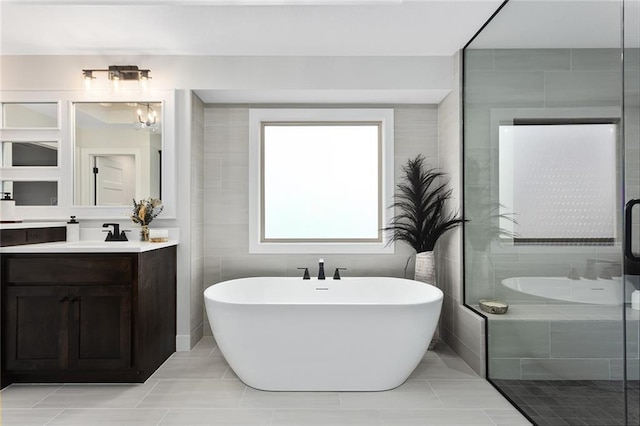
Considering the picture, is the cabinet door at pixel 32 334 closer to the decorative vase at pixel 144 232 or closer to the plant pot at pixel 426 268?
the decorative vase at pixel 144 232

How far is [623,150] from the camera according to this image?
1.47 m

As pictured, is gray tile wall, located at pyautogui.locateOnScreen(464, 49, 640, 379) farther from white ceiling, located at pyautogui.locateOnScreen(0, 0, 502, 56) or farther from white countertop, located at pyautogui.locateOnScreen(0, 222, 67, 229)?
white countertop, located at pyautogui.locateOnScreen(0, 222, 67, 229)

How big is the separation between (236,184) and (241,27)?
52.4 inches

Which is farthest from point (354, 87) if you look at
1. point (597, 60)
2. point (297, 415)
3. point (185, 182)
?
point (297, 415)

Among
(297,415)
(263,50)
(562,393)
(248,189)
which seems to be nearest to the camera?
(562,393)

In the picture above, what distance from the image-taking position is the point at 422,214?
3168mm

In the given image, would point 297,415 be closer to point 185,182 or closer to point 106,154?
point 185,182

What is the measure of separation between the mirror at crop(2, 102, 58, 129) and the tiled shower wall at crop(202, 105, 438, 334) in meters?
1.21

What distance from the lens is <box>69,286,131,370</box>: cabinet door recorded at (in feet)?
7.91

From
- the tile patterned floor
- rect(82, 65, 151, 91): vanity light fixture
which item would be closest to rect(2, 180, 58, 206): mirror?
rect(82, 65, 151, 91): vanity light fixture

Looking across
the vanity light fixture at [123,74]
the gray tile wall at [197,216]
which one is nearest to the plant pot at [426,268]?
the gray tile wall at [197,216]

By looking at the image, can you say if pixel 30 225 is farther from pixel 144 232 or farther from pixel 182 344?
pixel 182 344

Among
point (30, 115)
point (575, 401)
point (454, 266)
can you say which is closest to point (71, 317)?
point (30, 115)

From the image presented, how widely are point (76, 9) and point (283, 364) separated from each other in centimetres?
259
